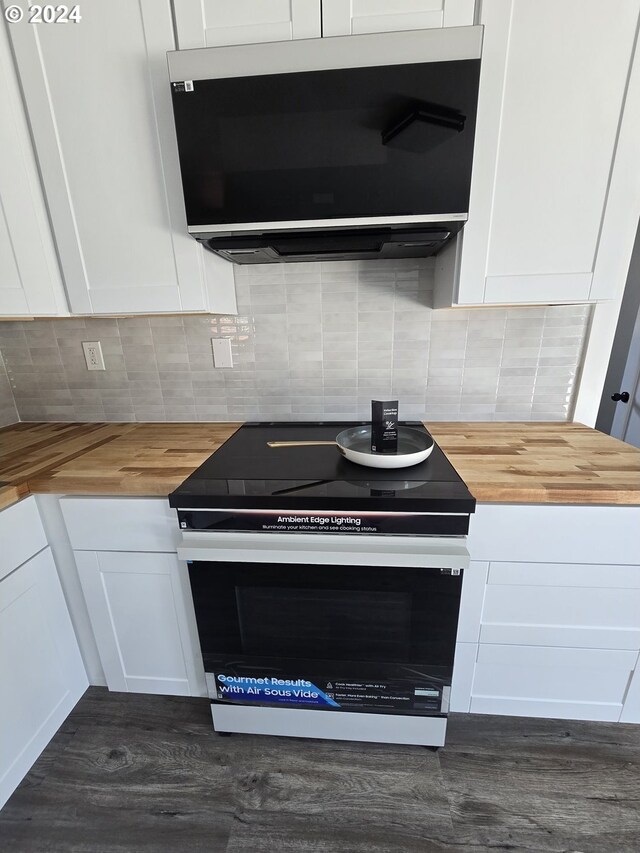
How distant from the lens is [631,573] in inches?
41.4

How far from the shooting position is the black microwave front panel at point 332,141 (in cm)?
92

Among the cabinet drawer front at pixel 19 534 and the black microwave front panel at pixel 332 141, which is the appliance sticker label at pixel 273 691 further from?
the black microwave front panel at pixel 332 141

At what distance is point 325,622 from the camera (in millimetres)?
1082

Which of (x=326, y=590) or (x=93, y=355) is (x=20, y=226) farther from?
(x=326, y=590)

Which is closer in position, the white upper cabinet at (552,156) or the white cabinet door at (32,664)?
the white upper cabinet at (552,156)

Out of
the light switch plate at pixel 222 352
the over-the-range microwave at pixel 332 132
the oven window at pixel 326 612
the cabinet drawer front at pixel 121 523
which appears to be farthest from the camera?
the light switch plate at pixel 222 352

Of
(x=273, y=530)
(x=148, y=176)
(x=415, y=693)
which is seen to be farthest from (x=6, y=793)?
(x=148, y=176)

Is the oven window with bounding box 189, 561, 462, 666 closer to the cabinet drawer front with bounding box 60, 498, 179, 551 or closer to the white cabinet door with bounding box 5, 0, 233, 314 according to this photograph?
the cabinet drawer front with bounding box 60, 498, 179, 551

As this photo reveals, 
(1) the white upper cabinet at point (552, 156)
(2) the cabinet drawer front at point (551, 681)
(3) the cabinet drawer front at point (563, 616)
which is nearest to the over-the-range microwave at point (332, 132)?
(1) the white upper cabinet at point (552, 156)

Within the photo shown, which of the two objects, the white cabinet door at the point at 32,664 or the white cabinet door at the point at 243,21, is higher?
the white cabinet door at the point at 243,21

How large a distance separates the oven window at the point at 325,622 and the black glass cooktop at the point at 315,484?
0.92 ft

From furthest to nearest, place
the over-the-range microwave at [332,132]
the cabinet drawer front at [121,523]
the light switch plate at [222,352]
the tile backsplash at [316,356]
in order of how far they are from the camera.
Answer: the light switch plate at [222,352] < the tile backsplash at [316,356] < the cabinet drawer front at [121,523] < the over-the-range microwave at [332,132]

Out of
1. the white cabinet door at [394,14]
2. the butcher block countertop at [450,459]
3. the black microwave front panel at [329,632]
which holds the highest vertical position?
the white cabinet door at [394,14]

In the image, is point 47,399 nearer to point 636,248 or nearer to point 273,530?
point 273,530
